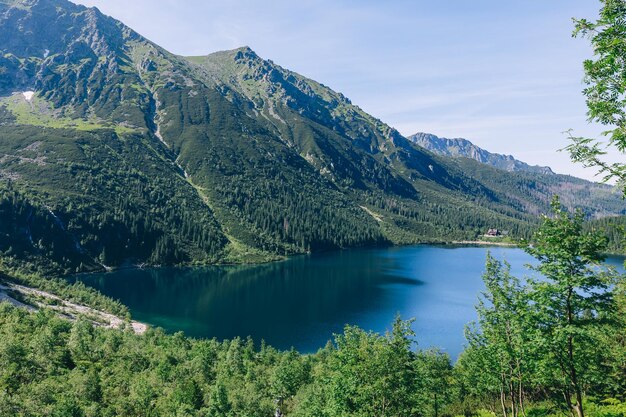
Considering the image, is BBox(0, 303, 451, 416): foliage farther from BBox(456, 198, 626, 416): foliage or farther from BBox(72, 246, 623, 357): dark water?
BBox(72, 246, 623, 357): dark water

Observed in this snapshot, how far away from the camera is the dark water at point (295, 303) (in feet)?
380

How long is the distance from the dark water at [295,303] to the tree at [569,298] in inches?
3293

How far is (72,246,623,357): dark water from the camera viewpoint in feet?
380

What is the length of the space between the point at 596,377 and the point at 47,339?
7412 centimetres

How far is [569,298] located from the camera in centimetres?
1938

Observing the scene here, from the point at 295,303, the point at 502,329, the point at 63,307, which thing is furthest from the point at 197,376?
the point at 295,303

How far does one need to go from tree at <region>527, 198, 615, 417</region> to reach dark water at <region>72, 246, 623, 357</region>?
83647 millimetres

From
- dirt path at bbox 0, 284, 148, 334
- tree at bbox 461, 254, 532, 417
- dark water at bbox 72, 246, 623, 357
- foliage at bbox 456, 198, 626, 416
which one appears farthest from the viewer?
dark water at bbox 72, 246, 623, 357

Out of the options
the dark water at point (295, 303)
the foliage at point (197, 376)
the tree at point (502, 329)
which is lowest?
the dark water at point (295, 303)

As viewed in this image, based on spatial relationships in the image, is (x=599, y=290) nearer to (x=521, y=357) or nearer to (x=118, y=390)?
(x=521, y=357)

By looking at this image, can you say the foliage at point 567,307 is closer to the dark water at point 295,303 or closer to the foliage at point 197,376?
the foliage at point 197,376

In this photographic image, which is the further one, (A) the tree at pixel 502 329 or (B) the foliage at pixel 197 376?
(B) the foliage at pixel 197 376

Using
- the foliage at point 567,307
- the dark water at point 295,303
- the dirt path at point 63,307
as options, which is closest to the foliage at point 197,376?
the foliage at point 567,307

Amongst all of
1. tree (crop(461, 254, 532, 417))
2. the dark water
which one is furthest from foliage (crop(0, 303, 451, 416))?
the dark water
